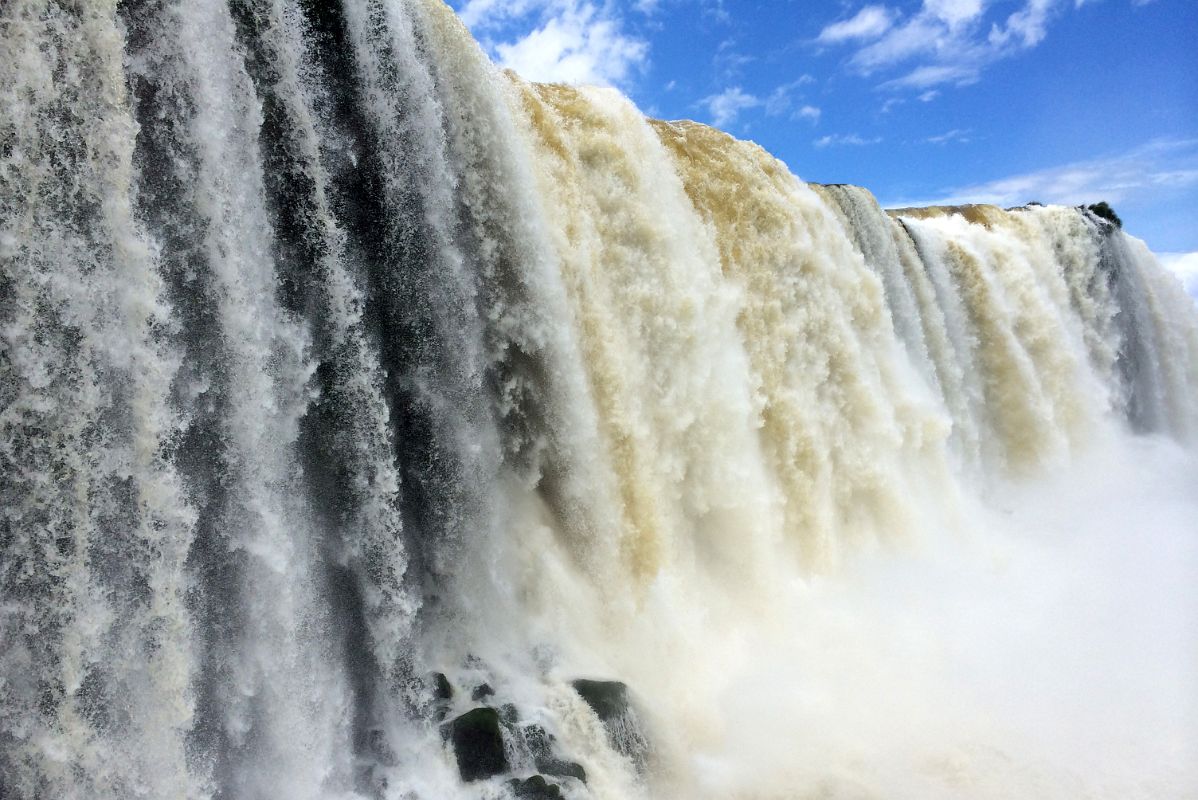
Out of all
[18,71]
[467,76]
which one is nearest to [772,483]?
[467,76]

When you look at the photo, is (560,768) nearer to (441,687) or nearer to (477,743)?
(477,743)

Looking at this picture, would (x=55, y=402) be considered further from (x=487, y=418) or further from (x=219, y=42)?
(x=487, y=418)

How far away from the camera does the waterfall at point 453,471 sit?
11.6 ft

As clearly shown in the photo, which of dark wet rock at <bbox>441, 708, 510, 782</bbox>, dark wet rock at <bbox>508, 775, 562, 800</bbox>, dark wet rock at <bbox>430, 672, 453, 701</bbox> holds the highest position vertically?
dark wet rock at <bbox>430, 672, 453, 701</bbox>

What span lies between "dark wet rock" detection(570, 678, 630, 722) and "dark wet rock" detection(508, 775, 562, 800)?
0.60 metres

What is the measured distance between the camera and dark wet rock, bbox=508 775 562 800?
14.9 ft

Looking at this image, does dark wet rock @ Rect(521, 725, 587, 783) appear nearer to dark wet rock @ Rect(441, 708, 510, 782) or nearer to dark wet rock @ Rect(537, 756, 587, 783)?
dark wet rock @ Rect(537, 756, 587, 783)

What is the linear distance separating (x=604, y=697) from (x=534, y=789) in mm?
779

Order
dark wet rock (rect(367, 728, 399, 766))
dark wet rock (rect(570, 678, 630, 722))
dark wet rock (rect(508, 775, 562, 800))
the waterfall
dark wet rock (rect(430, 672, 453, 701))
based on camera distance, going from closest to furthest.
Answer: the waterfall < dark wet rock (rect(508, 775, 562, 800)) < dark wet rock (rect(367, 728, 399, 766)) < dark wet rock (rect(430, 672, 453, 701)) < dark wet rock (rect(570, 678, 630, 722))

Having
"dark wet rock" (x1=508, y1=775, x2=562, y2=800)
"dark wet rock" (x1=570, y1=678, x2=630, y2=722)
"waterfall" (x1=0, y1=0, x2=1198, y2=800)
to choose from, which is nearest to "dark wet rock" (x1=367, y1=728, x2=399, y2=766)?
"waterfall" (x1=0, y1=0, x2=1198, y2=800)

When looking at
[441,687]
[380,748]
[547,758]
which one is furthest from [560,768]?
[380,748]

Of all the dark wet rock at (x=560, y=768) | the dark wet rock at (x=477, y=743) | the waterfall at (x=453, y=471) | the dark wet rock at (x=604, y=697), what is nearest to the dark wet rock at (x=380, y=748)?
the waterfall at (x=453, y=471)

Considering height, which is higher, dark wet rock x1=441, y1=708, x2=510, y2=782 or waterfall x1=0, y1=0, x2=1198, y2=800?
waterfall x1=0, y1=0, x2=1198, y2=800

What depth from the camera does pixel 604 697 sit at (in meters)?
5.19
